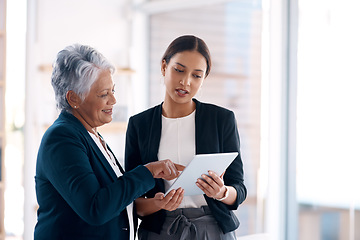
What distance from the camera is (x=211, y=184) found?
1650mm

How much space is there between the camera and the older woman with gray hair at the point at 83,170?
147 cm

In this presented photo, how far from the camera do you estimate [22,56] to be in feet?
13.2

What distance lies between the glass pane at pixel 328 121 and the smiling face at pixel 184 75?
1.85 meters

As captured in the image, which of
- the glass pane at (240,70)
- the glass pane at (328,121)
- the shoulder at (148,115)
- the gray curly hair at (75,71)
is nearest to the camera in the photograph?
the gray curly hair at (75,71)

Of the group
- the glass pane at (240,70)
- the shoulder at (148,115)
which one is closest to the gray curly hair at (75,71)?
the shoulder at (148,115)

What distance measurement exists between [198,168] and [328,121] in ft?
6.98

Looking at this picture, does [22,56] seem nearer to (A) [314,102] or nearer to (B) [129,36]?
(B) [129,36]

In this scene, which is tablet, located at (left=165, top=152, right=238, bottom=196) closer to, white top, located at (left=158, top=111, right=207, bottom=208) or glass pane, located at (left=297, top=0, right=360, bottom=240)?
white top, located at (left=158, top=111, right=207, bottom=208)

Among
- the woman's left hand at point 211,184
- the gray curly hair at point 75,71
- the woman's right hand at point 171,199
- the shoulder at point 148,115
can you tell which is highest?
the gray curly hair at point 75,71

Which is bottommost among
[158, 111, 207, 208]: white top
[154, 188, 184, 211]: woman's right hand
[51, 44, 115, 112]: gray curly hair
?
[154, 188, 184, 211]: woman's right hand

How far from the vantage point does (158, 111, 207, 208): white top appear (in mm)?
1779

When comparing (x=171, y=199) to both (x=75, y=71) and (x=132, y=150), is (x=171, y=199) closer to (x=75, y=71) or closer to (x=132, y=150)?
(x=132, y=150)

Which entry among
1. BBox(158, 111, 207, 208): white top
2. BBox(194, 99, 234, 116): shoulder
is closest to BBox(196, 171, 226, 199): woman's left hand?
BBox(158, 111, 207, 208): white top

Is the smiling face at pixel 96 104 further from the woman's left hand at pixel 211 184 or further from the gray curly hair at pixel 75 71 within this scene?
the woman's left hand at pixel 211 184
